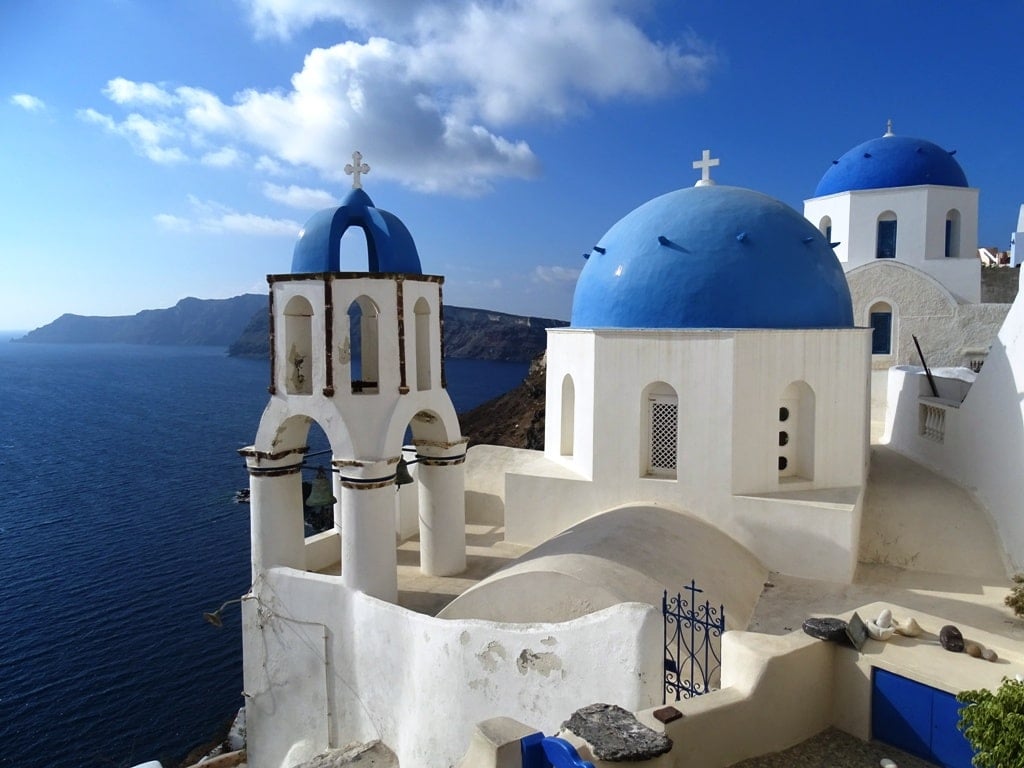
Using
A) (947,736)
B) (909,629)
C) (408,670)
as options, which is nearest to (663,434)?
(408,670)

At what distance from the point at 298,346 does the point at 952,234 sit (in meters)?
17.4

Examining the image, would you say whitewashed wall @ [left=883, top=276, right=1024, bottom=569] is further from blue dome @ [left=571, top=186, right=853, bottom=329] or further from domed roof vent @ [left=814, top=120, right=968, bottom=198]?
domed roof vent @ [left=814, top=120, right=968, bottom=198]

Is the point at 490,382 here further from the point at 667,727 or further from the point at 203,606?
the point at 667,727

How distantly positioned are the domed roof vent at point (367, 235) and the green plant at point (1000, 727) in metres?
7.10

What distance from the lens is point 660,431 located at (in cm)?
1048

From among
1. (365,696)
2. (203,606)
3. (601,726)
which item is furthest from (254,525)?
(203,606)

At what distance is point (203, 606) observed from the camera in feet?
69.7

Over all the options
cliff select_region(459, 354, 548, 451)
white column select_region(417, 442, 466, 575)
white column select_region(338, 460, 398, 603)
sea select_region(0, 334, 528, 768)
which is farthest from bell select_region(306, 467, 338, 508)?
cliff select_region(459, 354, 548, 451)

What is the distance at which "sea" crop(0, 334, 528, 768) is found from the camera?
16.0 m

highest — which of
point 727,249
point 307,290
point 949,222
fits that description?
point 949,222

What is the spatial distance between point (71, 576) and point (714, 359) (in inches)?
900

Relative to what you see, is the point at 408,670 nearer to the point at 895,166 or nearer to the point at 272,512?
the point at 272,512

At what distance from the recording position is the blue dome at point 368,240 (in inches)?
342

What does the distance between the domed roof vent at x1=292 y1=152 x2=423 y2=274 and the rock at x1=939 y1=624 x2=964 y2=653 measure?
6662mm
